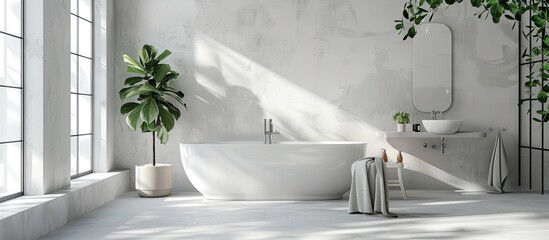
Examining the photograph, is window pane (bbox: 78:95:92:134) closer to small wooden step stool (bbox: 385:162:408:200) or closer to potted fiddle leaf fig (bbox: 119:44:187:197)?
potted fiddle leaf fig (bbox: 119:44:187:197)

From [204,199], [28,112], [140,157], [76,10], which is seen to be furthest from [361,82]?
[28,112]

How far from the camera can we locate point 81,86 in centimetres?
589

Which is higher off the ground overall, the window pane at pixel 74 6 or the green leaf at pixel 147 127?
the window pane at pixel 74 6

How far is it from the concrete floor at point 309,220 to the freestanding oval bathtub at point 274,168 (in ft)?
0.44

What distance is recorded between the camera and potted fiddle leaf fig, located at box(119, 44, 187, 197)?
592 cm

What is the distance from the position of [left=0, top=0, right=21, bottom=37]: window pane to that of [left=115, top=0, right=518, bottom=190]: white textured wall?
2.35 meters

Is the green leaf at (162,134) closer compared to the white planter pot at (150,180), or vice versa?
the white planter pot at (150,180)

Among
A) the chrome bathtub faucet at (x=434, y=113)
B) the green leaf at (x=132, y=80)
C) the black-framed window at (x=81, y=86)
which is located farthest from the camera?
the chrome bathtub faucet at (x=434, y=113)

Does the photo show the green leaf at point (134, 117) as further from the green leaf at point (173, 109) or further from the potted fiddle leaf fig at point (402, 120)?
the potted fiddle leaf fig at point (402, 120)

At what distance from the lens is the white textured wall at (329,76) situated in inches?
257

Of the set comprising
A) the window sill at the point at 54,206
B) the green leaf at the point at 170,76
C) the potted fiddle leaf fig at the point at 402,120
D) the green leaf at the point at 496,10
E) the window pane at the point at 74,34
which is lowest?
the window sill at the point at 54,206

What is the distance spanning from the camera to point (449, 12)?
6406 mm

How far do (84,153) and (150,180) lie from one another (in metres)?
0.75

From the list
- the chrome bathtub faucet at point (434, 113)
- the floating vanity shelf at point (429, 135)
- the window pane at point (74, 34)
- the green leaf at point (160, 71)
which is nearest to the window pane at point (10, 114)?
the window pane at point (74, 34)
